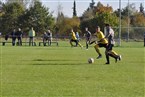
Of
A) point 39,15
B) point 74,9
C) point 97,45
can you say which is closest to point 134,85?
point 97,45

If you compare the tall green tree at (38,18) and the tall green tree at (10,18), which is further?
the tall green tree at (10,18)

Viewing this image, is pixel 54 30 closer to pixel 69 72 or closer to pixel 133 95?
pixel 69 72

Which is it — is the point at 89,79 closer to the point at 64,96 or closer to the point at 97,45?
the point at 64,96

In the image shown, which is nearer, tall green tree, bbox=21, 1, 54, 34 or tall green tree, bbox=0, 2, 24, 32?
tall green tree, bbox=21, 1, 54, 34

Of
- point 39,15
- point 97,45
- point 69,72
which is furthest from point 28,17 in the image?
point 69,72

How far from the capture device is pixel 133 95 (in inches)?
444

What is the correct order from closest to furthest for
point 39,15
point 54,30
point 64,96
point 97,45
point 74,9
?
point 64,96 → point 97,45 → point 39,15 → point 54,30 → point 74,9

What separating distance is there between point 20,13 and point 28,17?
290 cm

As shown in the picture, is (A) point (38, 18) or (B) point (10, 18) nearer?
(A) point (38, 18)

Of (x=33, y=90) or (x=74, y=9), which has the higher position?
(x=74, y=9)

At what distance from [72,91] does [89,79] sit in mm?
3004

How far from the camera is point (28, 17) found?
305ft

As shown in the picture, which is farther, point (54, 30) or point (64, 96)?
point (54, 30)

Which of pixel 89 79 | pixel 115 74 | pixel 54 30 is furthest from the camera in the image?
pixel 54 30
